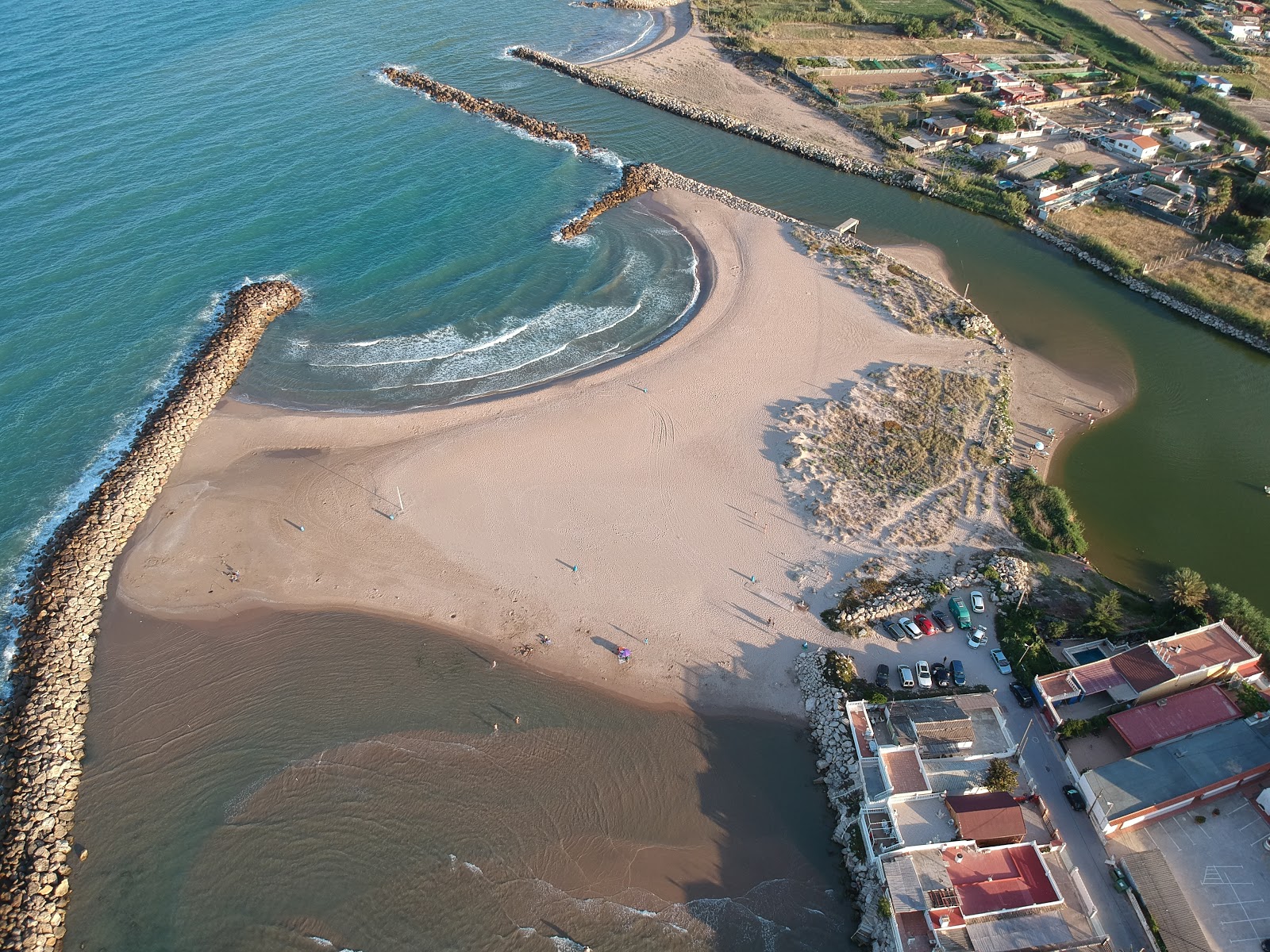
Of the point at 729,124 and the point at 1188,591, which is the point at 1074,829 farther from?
the point at 729,124

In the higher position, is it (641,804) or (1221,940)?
(1221,940)

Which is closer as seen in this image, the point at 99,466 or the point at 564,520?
the point at 564,520

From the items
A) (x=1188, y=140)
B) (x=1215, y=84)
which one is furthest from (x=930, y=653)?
(x=1215, y=84)

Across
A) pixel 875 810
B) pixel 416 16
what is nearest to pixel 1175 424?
pixel 875 810

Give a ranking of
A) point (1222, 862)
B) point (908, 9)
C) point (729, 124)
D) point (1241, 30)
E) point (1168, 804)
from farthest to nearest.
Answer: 1. point (908, 9)
2. point (1241, 30)
3. point (729, 124)
4. point (1168, 804)
5. point (1222, 862)

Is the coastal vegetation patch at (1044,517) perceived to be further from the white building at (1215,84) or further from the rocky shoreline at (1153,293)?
the white building at (1215,84)

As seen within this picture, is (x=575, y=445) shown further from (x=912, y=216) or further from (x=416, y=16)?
(x=416, y=16)
